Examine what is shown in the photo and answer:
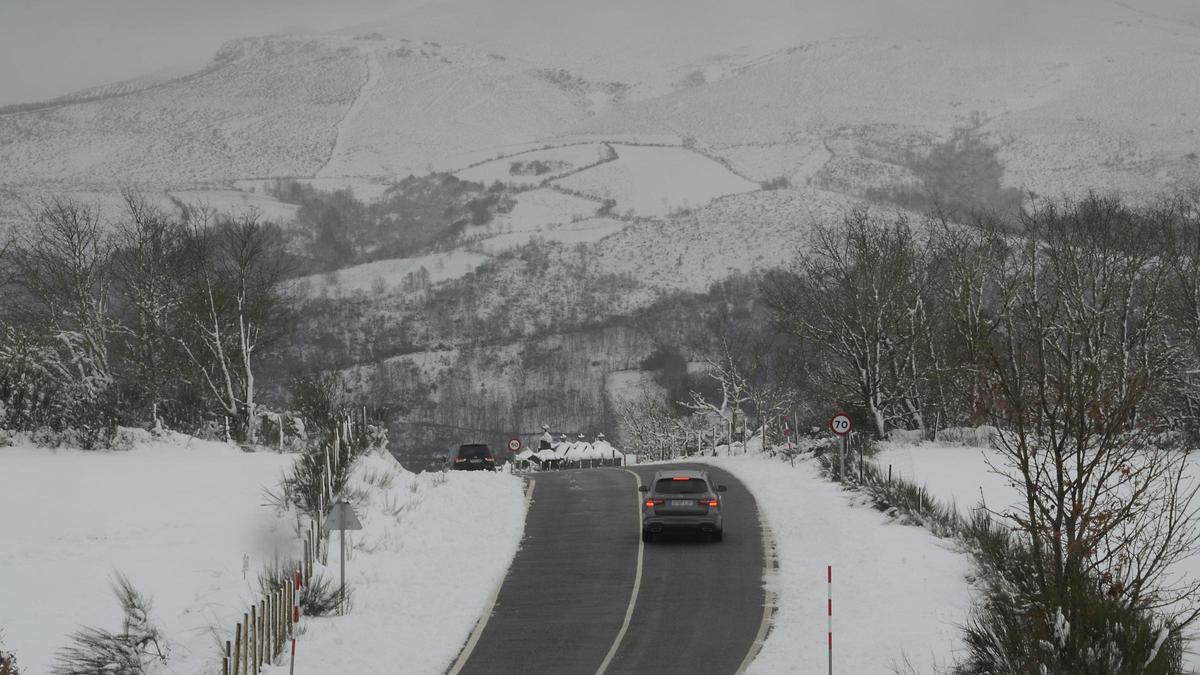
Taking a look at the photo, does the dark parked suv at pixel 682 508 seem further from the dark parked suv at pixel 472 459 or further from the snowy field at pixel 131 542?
the dark parked suv at pixel 472 459

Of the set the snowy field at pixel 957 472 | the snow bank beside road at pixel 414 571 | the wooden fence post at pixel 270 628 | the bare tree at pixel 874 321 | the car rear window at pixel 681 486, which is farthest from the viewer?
the bare tree at pixel 874 321

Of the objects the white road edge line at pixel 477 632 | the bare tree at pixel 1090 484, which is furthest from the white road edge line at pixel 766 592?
the bare tree at pixel 1090 484

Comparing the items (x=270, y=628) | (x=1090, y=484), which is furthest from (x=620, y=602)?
(x=1090, y=484)

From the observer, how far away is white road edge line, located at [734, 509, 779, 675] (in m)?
18.6

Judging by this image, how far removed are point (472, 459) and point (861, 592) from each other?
95.1 ft

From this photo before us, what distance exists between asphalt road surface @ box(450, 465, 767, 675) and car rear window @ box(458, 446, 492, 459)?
15.4 m

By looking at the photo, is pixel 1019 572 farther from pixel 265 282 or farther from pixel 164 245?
pixel 164 245

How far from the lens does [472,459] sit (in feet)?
163

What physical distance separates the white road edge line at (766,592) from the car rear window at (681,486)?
1.91 metres

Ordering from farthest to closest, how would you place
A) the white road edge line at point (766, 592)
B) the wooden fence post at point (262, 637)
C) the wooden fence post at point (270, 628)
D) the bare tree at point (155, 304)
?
the bare tree at point (155, 304), the white road edge line at point (766, 592), the wooden fence post at point (270, 628), the wooden fence post at point (262, 637)

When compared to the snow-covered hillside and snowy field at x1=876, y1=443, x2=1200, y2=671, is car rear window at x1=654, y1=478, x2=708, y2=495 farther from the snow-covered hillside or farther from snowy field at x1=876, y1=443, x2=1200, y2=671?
snowy field at x1=876, y1=443, x2=1200, y2=671

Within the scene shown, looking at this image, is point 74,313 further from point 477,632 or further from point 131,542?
point 477,632

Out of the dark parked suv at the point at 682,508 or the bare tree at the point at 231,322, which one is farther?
the bare tree at the point at 231,322

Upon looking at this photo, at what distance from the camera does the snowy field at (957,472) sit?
32.3 meters
